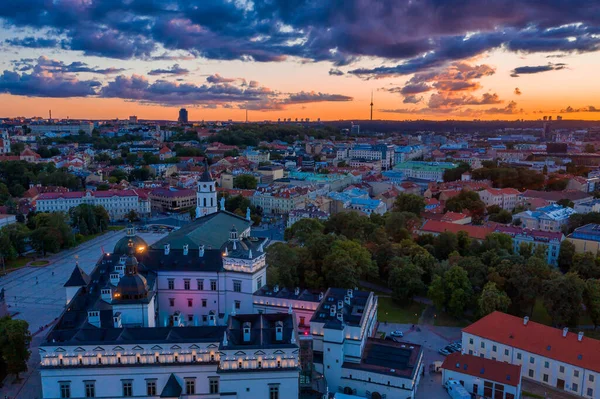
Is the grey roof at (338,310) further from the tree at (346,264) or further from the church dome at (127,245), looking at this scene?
the church dome at (127,245)

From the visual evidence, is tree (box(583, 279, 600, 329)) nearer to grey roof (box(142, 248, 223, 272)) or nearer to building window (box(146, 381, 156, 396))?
grey roof (box(142, 248, 223, 272))

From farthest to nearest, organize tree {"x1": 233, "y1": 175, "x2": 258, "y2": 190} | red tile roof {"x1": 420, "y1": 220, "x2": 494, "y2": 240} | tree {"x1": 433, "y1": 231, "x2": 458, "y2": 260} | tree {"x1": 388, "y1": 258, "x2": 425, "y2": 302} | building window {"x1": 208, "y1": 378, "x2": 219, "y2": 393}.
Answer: tree {"x1": 233, "y1": 175, "x2": 258, "y2": 190} → red tile roof {"x1": 420, "y1": 220, "x2": 494, "y2": 240} → tree {"x1": 433, "y1": 231, "x2": 458, "y2": 260} → tree {"x1": 388, "y1": 258, "x2": 425, "y2": 302} → building window {"x1": 208, "y1": 378, "x2": 219, "y2": 393}

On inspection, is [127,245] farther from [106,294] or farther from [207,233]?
[106,294]

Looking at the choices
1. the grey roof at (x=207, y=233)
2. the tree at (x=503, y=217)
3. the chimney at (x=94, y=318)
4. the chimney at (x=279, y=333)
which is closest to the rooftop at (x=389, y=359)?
the chimney at (x=279, y=333)

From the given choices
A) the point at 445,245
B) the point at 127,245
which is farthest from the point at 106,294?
the point at 445,245

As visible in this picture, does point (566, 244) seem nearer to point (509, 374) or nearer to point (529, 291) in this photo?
point (529, 291)

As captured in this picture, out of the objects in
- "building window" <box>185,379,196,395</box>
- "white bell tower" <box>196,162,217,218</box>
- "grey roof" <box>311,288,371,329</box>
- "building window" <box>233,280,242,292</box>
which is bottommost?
"building window" <box>185,379,196,395</box>

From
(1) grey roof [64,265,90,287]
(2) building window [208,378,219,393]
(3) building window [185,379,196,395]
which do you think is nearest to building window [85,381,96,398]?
(3) building window [185,379,196,395]
